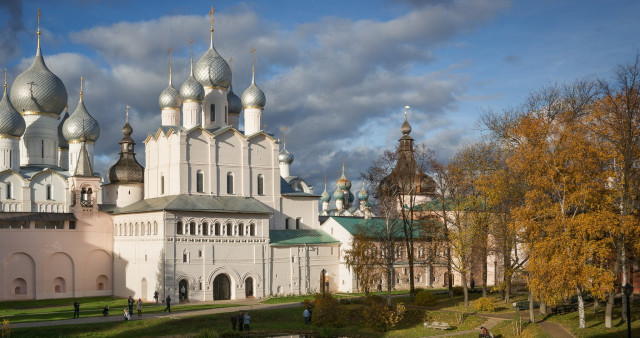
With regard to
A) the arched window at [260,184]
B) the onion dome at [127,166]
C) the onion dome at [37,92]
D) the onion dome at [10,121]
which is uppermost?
the onion dome at [37,92]

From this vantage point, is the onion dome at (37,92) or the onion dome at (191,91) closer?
the onion dome at (191,91)

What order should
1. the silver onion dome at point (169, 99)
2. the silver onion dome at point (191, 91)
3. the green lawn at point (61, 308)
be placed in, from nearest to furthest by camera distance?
the green lawn at point (61, 308) → the silver onion dome at point (191, 91) → the silver onion dome at point (169, 99)

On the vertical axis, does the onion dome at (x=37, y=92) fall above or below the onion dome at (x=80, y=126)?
above

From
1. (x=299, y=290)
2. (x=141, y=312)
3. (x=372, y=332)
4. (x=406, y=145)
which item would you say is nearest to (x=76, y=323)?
(x=141, y=312)

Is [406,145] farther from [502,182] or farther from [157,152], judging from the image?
[502,182]

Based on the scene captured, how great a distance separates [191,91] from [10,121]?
14.1 metres

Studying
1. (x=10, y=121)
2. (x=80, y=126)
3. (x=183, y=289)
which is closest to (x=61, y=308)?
(x=183, y=289)

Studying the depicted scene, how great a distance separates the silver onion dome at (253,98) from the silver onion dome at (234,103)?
1909mm

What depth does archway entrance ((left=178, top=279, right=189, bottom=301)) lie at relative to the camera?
1633 inches

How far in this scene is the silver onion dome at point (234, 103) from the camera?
5300 cm

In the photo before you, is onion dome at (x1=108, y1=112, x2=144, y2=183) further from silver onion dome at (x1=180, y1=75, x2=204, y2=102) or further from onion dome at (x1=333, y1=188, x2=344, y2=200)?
onion dome at (x1=333, y1=188, x2=344, y2=200)

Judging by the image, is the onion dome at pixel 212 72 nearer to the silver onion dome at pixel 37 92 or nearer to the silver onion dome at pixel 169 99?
the silver onion dome at pixel 169 99

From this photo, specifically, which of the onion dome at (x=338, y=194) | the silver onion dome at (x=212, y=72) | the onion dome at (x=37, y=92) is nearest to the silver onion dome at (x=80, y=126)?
the onion dome at (x=37, y=92)

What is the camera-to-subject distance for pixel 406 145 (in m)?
60.8
